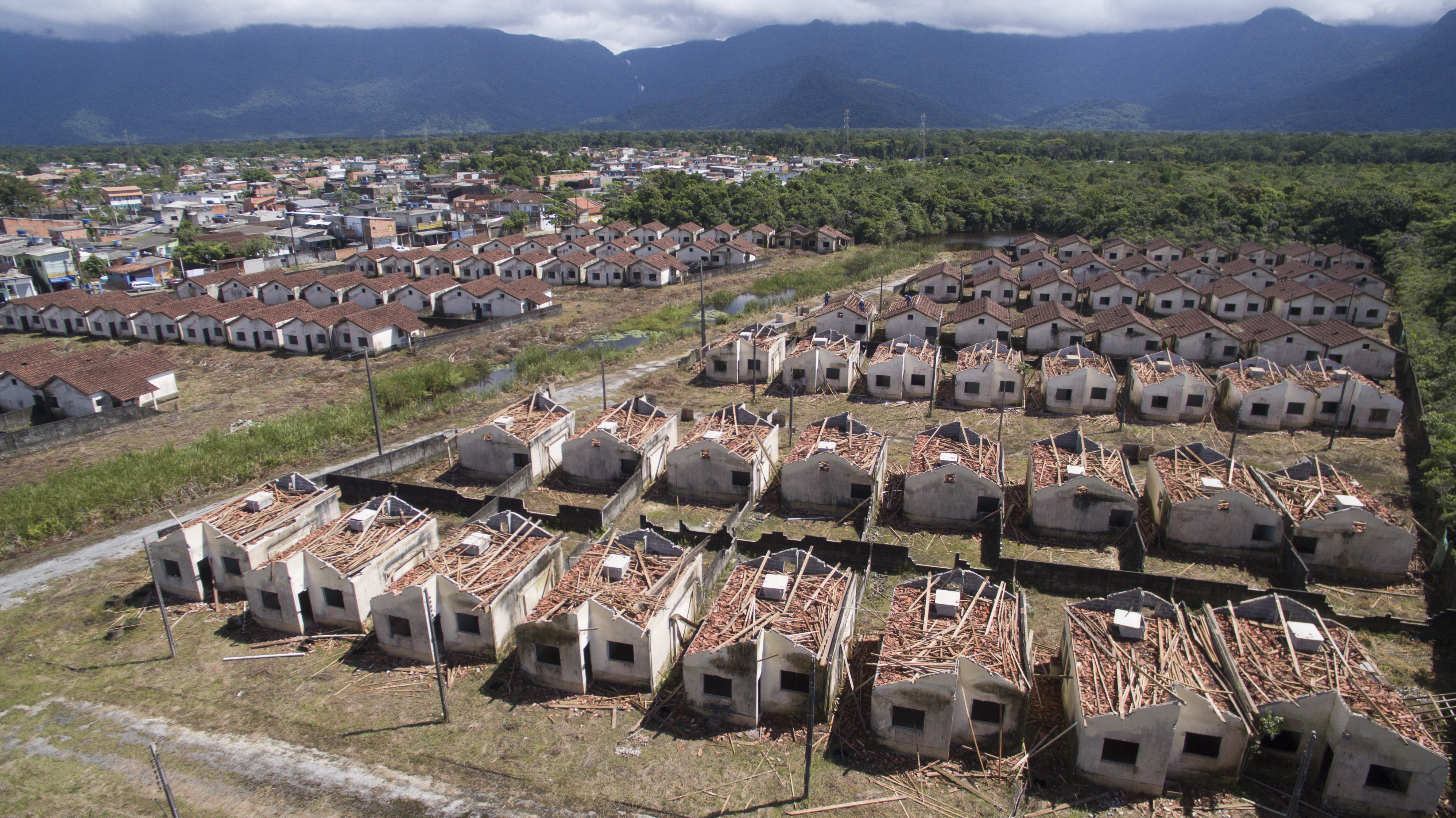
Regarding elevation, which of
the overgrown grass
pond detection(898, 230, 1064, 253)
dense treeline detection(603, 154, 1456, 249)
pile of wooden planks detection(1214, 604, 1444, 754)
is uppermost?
dense treeline detection(603, 154, 1456, 249)

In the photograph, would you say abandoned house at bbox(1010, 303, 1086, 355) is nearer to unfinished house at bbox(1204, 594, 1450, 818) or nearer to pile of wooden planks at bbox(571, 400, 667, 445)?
pile of wooden planks at bbox(571, 400, 667, 445)

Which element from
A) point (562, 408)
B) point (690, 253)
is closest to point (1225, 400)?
point (562, 408)

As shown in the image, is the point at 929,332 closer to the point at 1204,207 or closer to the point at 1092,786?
the point at 1092,786

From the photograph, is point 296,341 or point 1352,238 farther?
point 1352,238

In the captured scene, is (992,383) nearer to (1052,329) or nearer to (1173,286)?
(1052,329)

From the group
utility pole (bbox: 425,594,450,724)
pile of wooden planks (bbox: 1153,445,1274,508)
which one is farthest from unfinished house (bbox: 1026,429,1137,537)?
utility pole (bbox: 425,594,450,724)

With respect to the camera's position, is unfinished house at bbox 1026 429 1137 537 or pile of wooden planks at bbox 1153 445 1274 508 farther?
unfinished house at bbox 1026 429 1137 537
